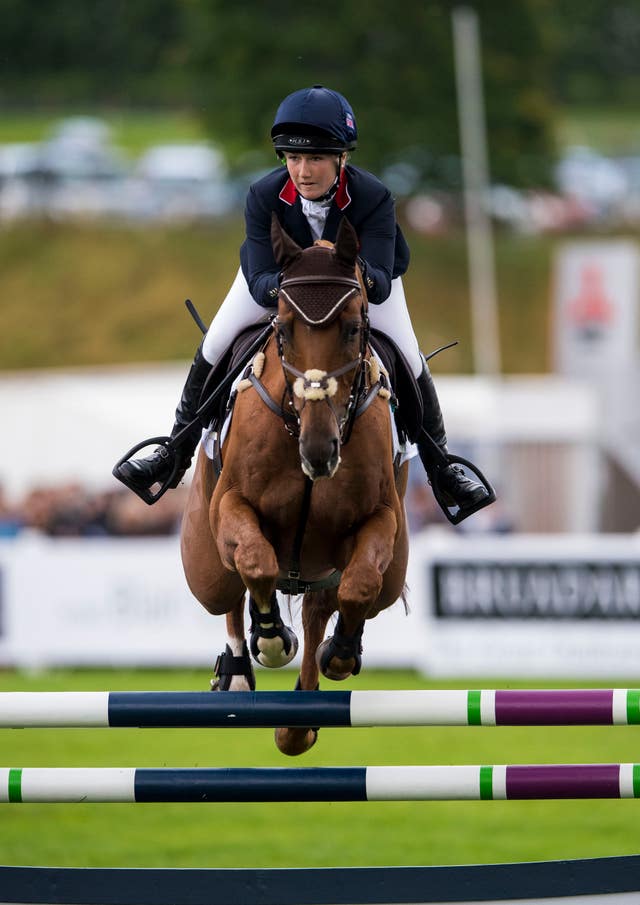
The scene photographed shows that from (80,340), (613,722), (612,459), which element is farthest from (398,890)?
(80,340)

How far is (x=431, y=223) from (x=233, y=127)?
16.9ft

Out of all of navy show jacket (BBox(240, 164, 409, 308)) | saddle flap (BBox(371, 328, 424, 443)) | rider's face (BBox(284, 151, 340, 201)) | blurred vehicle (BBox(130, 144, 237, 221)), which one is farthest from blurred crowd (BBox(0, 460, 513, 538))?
blurred vehicle (BBox(130, 144, 237, 221))

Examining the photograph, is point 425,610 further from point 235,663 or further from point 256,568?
point 256,568

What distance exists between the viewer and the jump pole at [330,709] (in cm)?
475

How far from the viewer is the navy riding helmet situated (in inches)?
198

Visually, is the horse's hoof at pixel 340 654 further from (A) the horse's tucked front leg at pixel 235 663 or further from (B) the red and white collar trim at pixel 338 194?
(B) the red and white collar trim at pixel 338 194

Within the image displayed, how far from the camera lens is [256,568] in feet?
16.1

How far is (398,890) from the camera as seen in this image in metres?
4.91

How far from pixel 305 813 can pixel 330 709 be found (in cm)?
557

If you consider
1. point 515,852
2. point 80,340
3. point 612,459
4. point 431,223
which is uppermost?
point 431,223

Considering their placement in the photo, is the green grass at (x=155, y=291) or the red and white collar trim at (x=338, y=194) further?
the green grass at (x=155, y=291)

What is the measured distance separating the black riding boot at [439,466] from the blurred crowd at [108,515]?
9052 mm

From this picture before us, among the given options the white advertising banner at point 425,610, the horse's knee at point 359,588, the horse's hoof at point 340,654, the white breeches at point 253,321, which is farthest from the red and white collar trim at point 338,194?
the white advertising banner at point 425,610

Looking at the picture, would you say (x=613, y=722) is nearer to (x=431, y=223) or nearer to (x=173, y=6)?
(x=431, y=223)
